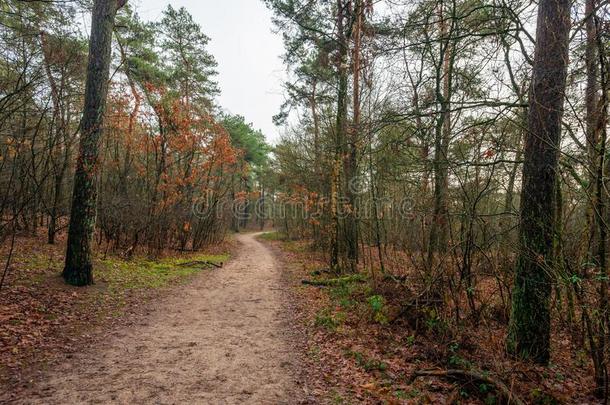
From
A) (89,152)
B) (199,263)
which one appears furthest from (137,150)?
(89,152)

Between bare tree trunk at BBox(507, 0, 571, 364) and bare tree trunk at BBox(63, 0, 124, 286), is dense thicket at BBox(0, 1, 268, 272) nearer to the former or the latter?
bare tree trunk at BBox(63, 0, 124, 286)

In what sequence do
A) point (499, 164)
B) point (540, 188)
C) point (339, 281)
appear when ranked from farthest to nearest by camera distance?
1. point (339, 281)
2. point (499, 164)
3. point (540, 188)

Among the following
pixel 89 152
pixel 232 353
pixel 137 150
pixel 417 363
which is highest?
pixel 137 150

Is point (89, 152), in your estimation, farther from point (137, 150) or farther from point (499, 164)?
point (499, 164)

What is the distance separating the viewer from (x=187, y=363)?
14.4 ft

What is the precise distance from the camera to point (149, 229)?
1260 cm

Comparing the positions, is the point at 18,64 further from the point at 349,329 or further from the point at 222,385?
the point at 349,329

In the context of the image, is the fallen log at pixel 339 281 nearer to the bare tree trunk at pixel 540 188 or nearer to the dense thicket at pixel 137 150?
the bare tree trunk at pixel 540 188

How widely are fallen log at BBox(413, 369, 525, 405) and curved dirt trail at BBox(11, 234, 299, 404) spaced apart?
170 centimetres

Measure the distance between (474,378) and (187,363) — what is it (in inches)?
144

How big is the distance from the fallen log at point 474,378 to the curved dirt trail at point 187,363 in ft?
5.58

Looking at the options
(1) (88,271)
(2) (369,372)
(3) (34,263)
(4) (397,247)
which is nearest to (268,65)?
(4) (397,247)

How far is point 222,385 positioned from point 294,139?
53.1 feet

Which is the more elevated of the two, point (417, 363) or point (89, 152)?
point (89, 152)
